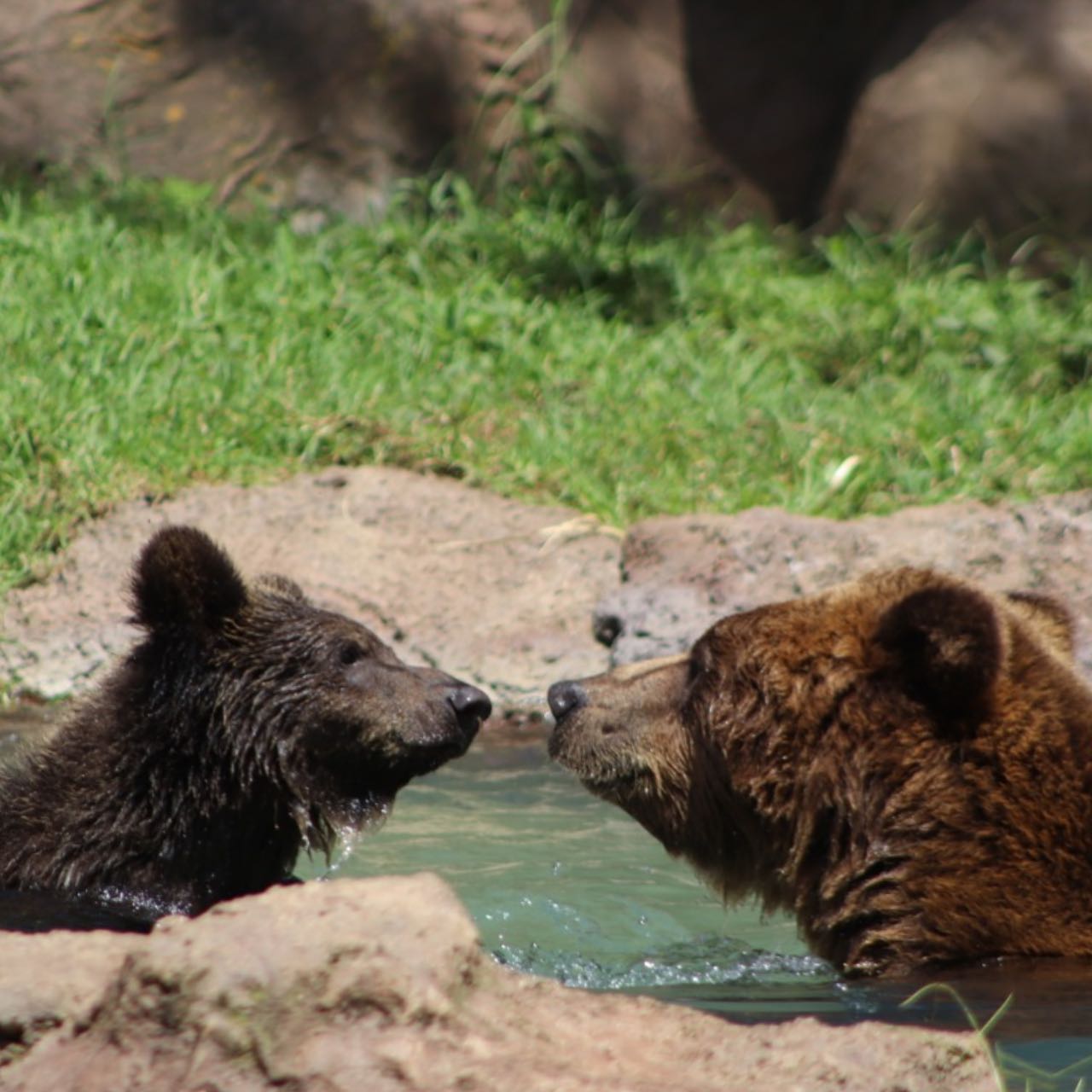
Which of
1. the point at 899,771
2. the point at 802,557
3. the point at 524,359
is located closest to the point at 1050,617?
the point at 899,771

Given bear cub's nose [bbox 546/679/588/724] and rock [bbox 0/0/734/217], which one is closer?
bear cub's nose [bbox 546/679/588/724]

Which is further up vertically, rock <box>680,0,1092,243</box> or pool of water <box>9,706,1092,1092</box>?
rock <box>680,0,1092,243</box>

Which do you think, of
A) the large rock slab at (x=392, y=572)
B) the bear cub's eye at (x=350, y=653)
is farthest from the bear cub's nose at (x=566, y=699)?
the large rock slab at (x=392, y=572)

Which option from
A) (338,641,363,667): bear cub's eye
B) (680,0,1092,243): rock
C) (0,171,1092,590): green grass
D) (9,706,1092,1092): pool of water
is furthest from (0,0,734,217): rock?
(338,641,363,667): bear cub's eye

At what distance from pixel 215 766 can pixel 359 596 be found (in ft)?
9.84

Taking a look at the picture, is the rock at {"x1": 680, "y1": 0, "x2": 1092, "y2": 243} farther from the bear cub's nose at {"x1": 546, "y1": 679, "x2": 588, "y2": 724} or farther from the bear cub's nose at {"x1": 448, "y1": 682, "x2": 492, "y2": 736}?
the bear cub's nose at {"x1": 546, "y1": 679, "x2": 588, "y2": 724}

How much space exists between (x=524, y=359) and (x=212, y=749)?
567 cm

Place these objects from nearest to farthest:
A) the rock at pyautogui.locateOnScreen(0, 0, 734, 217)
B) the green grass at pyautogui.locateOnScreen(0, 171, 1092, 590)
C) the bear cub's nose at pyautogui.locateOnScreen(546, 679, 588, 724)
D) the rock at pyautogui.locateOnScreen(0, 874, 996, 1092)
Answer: the rock at pyautogui.locateOnScreen(0, 874, 996, 1092)
the bear cub's nose at pyautogui.locateOnScreen(546, 679, 588, 724)
the green grass at pyautogui.locateOnScreen(0, 171, 1092, 590)
the rock at pyautogui.locateOnScreen(0, 0, 734, 217)

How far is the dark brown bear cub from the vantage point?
5195 millimetres

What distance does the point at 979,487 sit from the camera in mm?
9430

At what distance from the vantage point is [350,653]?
18.3ft

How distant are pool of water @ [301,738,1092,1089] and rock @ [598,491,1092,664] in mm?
731

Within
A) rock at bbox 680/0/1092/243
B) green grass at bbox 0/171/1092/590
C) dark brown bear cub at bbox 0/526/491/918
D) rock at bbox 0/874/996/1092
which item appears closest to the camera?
rock at bbox 0/874/996/1092

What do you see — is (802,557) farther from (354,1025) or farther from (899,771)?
(354,1025)
